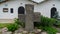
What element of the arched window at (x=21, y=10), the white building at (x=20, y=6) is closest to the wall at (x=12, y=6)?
the white building at (x=20, y=6)

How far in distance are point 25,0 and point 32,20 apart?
1100 cm

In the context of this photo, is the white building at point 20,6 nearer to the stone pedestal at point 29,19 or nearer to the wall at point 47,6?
the wall at point 47,6

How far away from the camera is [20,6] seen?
26.1 meters

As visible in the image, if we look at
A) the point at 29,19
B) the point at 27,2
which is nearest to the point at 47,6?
the point at 27,2

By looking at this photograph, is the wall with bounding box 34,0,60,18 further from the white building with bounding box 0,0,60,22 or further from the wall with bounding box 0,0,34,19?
the wall with bounding box 0,0,34,19

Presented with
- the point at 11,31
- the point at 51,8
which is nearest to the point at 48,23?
the point at 11,31

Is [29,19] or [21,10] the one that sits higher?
[21,10]

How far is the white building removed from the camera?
2561 centimetres

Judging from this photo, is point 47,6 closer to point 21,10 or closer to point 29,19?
point 21,10

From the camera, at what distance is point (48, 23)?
51.9 feet

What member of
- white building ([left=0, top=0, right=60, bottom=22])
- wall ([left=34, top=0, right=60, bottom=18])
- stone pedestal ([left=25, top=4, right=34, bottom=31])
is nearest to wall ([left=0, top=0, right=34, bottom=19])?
white building ([left=0, top=0, right=60, bottom=22])

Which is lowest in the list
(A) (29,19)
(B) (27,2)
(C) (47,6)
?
(A) (29,19)

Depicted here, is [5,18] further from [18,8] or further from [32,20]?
[32,20]

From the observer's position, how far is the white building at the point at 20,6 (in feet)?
84.0
